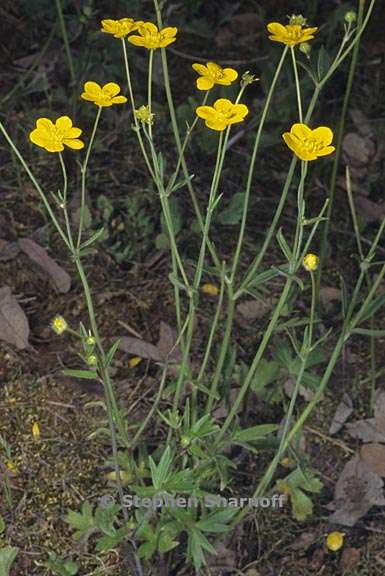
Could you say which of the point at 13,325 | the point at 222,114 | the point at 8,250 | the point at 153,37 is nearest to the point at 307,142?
the point at 222,114

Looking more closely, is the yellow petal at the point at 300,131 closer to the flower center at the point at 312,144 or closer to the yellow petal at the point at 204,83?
the flower center at the point at 312,144

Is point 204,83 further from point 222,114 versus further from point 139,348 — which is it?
point 139,348

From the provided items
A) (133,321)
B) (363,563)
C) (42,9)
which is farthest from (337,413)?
(42,9)

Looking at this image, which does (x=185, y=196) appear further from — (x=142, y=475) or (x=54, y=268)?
(x=142, y=475)

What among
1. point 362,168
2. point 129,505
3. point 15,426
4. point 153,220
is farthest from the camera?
point 362,168

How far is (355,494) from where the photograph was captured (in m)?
1.77

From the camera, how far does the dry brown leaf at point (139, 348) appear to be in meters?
1.93

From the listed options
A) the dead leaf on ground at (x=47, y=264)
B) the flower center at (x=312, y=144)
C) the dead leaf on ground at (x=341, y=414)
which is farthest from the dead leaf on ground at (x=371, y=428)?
the flower center at (x=312, y=144)

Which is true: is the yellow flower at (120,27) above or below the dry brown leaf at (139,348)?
above

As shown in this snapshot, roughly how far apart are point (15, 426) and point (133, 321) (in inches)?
13.0

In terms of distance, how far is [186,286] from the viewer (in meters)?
1.38

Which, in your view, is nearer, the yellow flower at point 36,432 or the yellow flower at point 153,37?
the yellow flower at point 153,37

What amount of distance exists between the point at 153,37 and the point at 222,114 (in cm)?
15

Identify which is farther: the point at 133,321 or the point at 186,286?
the point at 133,321
